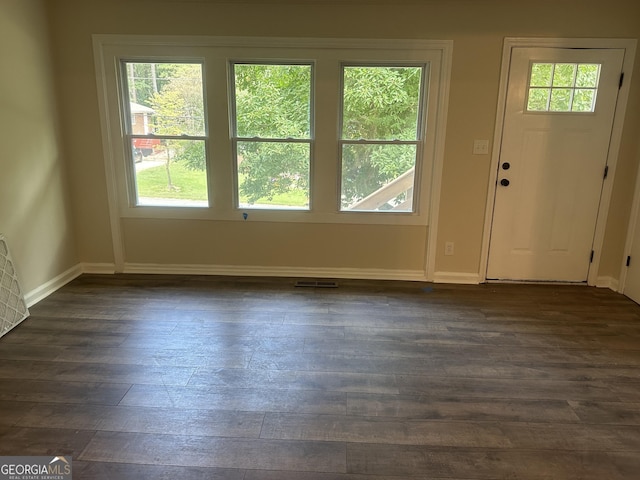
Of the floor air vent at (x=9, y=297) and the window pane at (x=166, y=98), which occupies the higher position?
the window pane at (x=166, y=98)

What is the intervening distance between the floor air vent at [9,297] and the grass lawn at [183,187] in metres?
1.22

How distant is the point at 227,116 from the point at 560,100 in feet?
9.12

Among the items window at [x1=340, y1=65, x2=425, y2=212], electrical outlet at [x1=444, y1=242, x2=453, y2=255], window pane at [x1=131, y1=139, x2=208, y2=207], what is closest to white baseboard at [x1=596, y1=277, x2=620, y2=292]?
electrical outlet at [x1=444, y1=242, x2=453, y2=255]

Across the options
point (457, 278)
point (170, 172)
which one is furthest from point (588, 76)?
point (170, 172)

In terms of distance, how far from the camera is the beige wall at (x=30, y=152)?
9.77ft

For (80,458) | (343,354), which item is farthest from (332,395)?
(80,458)

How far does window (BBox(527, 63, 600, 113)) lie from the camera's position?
3332 mm

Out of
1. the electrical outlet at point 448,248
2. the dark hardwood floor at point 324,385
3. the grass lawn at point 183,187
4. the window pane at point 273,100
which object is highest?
the window pane at point 273,100

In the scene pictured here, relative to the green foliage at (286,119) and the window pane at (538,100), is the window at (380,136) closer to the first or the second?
the green foliage at (286,119)

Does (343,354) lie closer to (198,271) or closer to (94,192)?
(198,271)

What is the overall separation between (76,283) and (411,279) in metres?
3.01

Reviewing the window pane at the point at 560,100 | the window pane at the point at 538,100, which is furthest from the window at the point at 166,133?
the window pane at the point at 560,100

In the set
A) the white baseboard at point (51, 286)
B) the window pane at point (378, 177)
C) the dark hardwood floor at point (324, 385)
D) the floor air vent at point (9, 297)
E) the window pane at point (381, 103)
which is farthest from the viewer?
the window pane at point (378, 177)

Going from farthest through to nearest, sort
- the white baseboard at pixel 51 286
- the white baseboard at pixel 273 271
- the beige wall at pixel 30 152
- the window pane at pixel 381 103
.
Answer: the white baseboard at pixel 273 271
the window pane at pixel 381 103
the white baseboard at pixel 51 286
the beige wall at pixel 30 152
